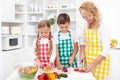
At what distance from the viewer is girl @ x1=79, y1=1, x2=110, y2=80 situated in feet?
5.85

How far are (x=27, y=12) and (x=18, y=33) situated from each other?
498 mm

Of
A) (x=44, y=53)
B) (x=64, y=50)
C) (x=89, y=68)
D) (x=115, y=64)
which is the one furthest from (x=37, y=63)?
(x=115, y=64)

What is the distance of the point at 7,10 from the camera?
131 inches

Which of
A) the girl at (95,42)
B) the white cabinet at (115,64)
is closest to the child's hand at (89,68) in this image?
the girl at (95,42)

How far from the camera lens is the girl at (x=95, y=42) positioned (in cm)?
178

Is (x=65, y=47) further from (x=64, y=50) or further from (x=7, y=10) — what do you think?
(x=7, y=10)

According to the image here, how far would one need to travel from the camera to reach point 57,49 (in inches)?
79.4

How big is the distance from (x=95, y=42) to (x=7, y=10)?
1906 mm

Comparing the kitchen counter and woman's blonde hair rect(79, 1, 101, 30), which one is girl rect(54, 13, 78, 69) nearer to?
woman's blonde hair rect(79, 1, 101, 30)

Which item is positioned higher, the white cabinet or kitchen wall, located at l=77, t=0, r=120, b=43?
kitchen wall, located at l=77, t=0, r=120, b=43

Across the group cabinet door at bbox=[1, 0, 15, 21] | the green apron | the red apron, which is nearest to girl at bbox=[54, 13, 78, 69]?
the green apron

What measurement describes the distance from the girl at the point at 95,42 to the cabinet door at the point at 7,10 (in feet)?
5.43

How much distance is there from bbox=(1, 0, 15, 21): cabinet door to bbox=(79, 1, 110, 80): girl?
1.66m

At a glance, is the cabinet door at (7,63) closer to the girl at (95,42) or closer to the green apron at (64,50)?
the green apron at (64,50)
